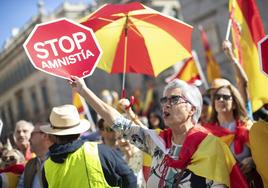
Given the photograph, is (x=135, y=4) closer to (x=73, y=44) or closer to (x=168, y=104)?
(x=73, y=44)

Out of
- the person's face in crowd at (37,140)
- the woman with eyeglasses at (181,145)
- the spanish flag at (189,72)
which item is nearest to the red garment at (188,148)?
the woman with eyeglasses at (181,145)

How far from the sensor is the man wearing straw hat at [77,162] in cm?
334

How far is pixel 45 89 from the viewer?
170ft

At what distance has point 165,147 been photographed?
9.89 ft

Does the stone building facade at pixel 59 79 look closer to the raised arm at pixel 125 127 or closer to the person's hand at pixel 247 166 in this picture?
the person's hand at pixel 247 166

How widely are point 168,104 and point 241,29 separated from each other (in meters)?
2.33

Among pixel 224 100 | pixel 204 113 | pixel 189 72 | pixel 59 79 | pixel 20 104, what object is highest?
pixel 59 79

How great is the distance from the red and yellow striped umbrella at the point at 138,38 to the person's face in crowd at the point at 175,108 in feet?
4.24

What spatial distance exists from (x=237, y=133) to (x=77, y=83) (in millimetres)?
1489

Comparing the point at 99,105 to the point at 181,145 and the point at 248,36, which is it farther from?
the point at 248,36

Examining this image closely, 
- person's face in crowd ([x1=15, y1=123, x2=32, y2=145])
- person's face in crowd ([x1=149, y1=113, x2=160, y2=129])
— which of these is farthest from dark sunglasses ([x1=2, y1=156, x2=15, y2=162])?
person's face in crowd ([x1=149, y1=113, x2=160, y2=129])

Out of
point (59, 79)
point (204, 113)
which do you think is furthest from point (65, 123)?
point (59, 79)

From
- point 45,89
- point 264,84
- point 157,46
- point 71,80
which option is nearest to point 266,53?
point 71,80

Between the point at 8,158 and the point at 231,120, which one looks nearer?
the point at 231,120
